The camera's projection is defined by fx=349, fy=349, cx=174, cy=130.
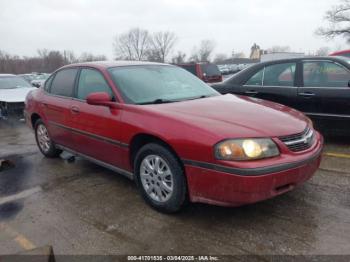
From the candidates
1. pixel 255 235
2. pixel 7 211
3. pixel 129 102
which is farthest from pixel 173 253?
pixel 7 211

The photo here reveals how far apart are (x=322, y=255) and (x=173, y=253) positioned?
3.71ft

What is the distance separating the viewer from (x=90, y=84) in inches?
171

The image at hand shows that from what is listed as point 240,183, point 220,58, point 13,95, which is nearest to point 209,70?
point 13,95

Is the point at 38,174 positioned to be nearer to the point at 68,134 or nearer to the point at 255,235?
the point at 68,134

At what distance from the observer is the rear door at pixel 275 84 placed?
18.2ft

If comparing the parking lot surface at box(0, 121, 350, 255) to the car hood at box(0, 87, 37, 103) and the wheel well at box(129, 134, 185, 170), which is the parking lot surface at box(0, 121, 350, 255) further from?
the car hood at box(0, 87, 37, 103)

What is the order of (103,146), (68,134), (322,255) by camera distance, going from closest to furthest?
(322,255), (103,146), (68,134)

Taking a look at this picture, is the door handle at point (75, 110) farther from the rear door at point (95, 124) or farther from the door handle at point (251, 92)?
the door handle at point (251, 92)

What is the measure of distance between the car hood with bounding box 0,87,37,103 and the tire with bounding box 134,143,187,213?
7.13 meters

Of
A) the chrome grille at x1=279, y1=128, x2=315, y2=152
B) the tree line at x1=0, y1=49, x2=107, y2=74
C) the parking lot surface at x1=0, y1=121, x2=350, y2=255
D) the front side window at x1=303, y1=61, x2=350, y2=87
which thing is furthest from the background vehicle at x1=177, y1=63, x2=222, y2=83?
the tree line at x1=0, y1=49, x2=107, y2=74

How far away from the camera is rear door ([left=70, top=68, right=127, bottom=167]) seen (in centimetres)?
377

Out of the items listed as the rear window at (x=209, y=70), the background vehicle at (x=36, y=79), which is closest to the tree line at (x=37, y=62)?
the background vehicle at (x=36, y=79)

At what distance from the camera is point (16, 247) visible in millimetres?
2988

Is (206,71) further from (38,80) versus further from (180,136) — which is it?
(38,80)
